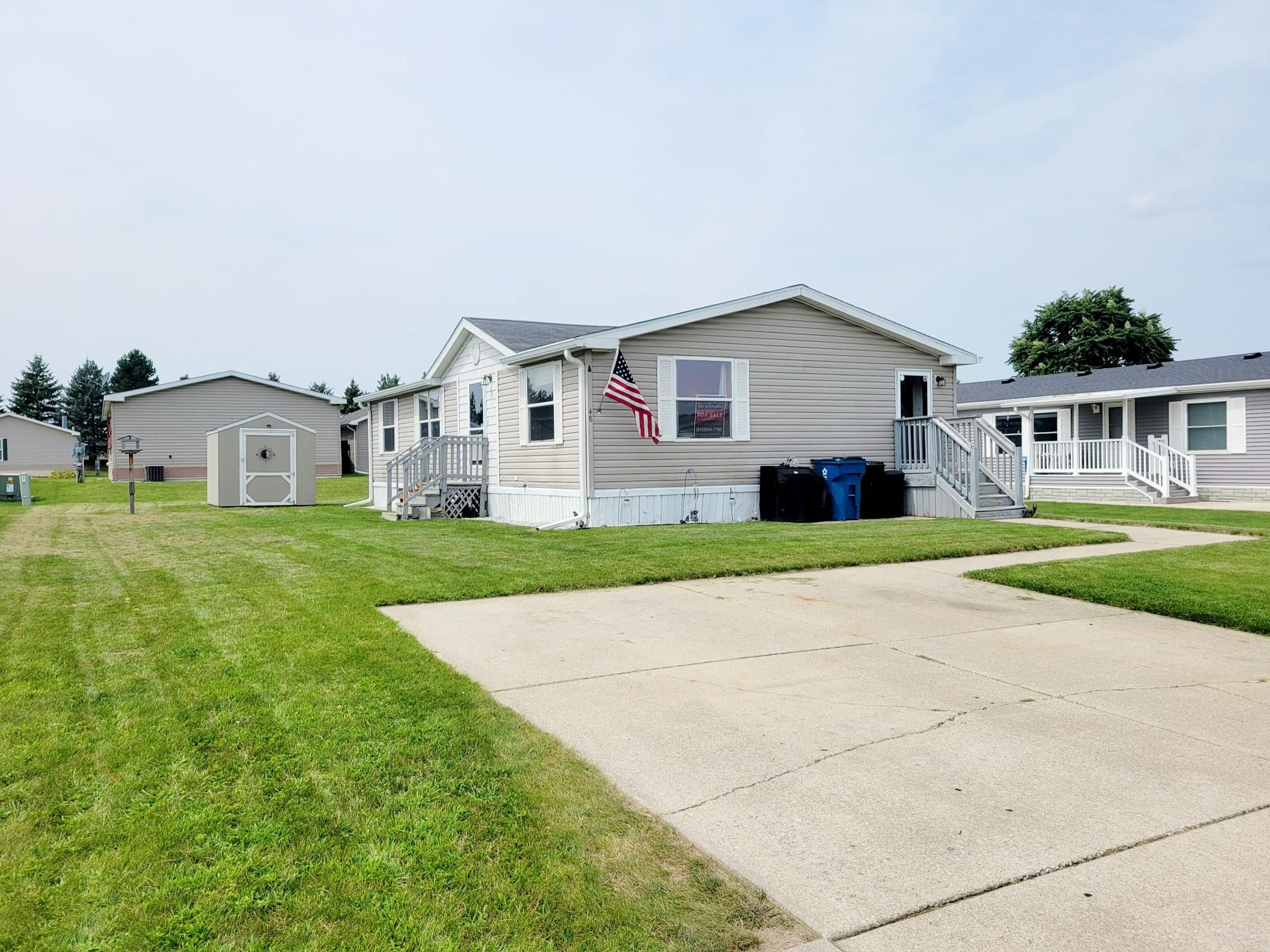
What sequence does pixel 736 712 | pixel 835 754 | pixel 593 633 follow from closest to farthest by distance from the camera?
pixel 835 754, pixel 736 712, pixel 593 633

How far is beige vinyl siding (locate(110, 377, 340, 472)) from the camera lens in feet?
120

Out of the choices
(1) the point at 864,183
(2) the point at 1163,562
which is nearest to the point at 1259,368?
(1) the point at 864,183

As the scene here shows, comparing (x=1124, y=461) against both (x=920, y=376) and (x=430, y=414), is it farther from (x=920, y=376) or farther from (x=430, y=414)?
(x=430, y=414)

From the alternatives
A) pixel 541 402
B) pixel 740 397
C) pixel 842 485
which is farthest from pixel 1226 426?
pixel 541 402

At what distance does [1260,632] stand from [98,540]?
44.8 feet

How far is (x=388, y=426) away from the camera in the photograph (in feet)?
75.7

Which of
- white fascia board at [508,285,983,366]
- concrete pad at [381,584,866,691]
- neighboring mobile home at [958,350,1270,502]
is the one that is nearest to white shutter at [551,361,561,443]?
white fascia board at [508,285,983,366]

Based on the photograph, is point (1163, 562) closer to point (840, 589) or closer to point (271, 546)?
point (840, 589)

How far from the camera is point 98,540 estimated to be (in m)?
12.3

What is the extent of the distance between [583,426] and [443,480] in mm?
4321

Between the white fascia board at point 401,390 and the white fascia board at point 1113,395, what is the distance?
52.0ft

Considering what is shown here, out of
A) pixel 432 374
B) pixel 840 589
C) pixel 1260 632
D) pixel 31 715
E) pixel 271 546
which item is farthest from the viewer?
pixel 432 374

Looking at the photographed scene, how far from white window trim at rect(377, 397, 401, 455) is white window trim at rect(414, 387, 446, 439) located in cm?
125

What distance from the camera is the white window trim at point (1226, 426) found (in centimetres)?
2066
